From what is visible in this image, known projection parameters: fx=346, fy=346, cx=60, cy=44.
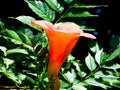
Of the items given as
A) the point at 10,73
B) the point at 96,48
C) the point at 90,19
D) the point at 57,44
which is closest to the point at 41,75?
the point at 10,73

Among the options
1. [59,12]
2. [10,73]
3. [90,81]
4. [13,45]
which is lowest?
[90,81]

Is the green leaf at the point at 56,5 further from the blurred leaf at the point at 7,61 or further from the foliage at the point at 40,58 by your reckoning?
the blurred leaf at the point at 7,61

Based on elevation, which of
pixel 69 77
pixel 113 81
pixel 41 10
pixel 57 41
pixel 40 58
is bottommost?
pixel 113 81

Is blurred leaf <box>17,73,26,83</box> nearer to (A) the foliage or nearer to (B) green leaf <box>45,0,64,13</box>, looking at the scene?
(A) the foliage

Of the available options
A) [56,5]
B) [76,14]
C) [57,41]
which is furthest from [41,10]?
[57,41]

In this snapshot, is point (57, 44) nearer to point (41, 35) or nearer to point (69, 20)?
point (41, 35)

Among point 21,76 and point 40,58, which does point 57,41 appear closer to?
point 40,58

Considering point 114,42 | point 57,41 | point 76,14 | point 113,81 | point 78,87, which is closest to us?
point 57,41
